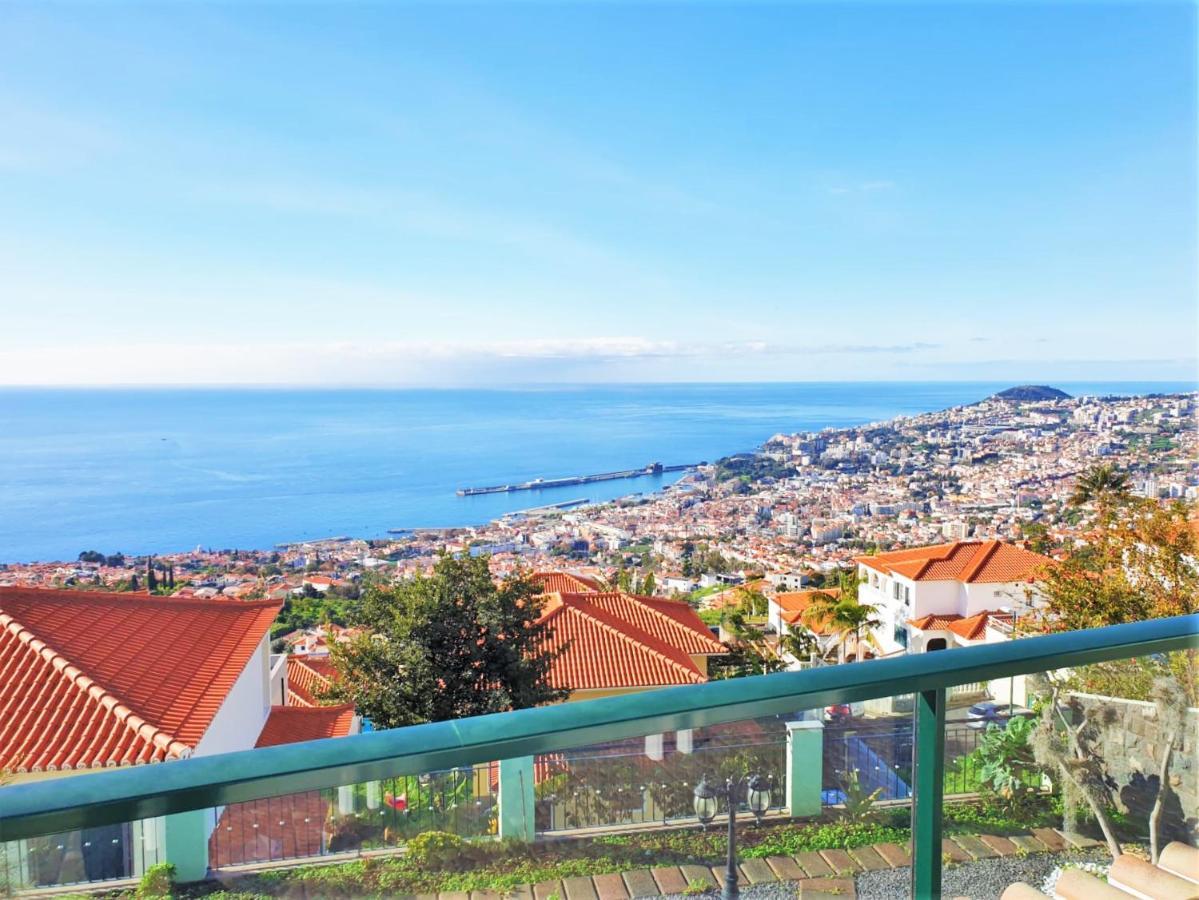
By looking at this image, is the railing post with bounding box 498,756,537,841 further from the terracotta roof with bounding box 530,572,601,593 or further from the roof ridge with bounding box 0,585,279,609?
the terracotta roof with bounding box 530,572,601,593

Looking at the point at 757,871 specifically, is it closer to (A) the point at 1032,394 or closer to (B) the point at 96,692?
(B) the point at 96,692

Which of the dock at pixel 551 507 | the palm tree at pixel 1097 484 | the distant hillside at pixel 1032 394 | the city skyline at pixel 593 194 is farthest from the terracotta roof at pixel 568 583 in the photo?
the distant hillside at pixel 1032 394

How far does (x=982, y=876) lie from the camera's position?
44.7 inches

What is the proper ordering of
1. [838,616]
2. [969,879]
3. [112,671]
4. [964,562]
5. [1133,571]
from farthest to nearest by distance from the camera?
[964,562]
[838,616]
[112,671]
[1133,571]
[969,879]

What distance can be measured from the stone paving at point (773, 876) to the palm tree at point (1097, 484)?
15307mm

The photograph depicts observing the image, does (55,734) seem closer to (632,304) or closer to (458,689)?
(458,689)

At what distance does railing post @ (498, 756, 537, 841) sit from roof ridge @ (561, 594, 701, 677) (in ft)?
42.9

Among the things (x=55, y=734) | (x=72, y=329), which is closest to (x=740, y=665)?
(x=55, y=734)

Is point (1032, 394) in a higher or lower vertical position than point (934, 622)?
higher

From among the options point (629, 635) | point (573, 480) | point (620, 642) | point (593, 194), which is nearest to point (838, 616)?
point (629, 635)

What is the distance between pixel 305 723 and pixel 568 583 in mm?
8709

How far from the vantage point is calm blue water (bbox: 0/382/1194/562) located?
19484 mm

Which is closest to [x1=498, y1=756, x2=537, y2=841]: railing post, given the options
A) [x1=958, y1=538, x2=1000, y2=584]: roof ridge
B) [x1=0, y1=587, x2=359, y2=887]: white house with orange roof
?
[x1=0, y1=587, x2=359, y2=887]: white house with orange roof

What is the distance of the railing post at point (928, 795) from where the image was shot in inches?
39.6
